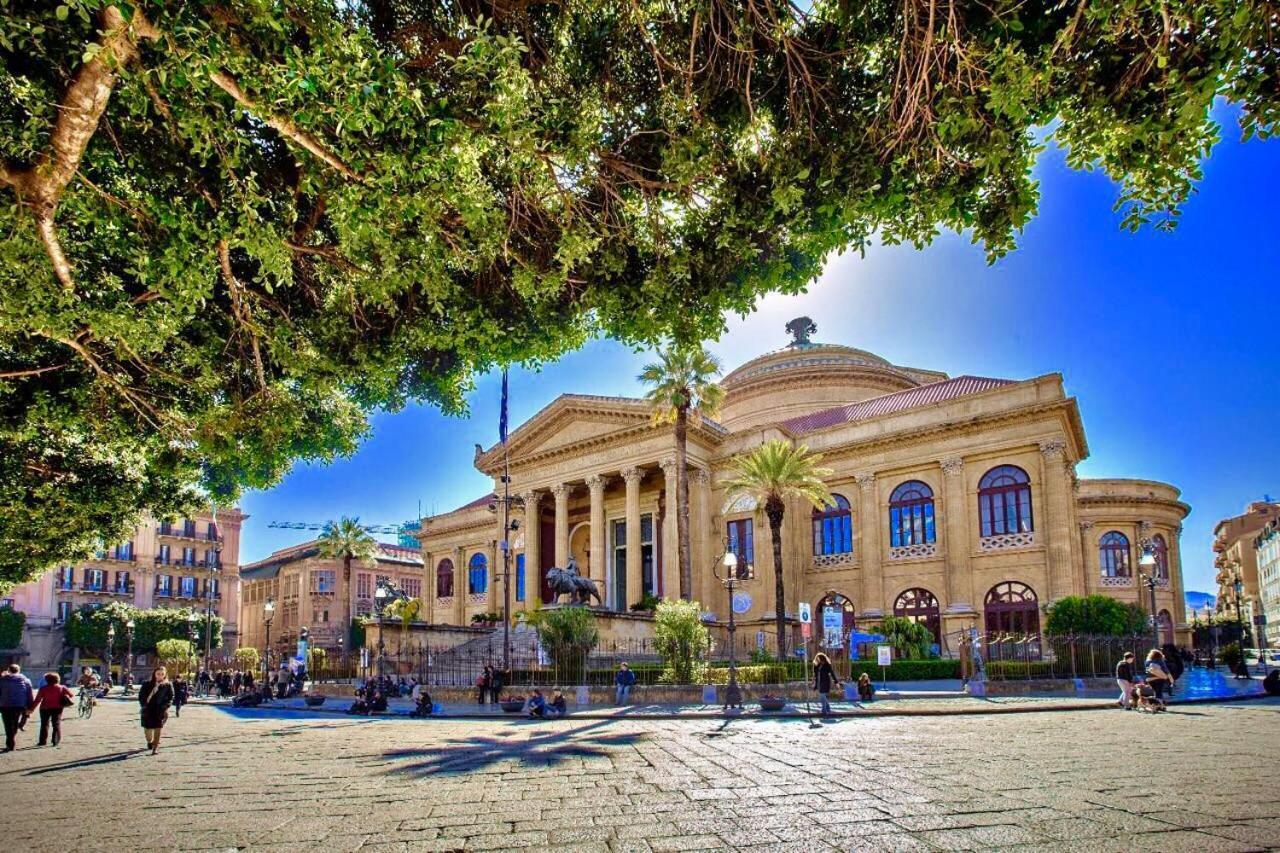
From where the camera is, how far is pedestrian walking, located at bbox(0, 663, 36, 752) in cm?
1360

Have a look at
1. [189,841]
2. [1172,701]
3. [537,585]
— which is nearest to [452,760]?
[189,841]

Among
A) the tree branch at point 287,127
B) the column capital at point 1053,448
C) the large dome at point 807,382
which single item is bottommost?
the tree branch at point 287,127

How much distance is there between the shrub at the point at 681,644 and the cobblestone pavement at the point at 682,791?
10239 millimetres

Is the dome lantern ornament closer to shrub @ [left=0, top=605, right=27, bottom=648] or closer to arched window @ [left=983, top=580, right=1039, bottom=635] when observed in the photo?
arched window @ [left=983, top=580, right=1039, bottom=635]

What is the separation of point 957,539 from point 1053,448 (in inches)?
216

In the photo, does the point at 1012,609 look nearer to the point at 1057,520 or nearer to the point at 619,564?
the point at 1057,520

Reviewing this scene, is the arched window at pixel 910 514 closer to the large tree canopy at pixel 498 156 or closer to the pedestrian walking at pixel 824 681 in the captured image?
the pedestrian walking at pixel 824 681

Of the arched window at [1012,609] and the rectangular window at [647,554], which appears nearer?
the arched window at [1012,609]

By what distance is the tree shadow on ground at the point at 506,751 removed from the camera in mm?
10062

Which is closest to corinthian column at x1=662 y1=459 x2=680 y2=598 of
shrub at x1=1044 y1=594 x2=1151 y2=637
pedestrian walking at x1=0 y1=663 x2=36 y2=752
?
shrub at x1=1044 y1=594 x2=1151 y2=637

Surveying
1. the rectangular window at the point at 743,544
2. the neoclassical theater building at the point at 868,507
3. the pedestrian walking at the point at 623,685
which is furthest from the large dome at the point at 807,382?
the pedestrian walking at the point at 623,685

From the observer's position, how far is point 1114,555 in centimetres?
4028

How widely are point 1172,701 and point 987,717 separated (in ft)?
23.3

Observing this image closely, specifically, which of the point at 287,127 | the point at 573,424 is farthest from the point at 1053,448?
the point at 287,127
